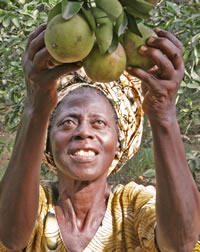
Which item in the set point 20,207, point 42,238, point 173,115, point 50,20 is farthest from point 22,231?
point 50,20

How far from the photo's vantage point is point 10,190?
1441mm

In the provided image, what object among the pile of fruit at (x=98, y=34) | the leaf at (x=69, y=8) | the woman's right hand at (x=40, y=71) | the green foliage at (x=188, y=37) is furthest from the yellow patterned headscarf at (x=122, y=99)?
the leaf at (x=69, y=8)

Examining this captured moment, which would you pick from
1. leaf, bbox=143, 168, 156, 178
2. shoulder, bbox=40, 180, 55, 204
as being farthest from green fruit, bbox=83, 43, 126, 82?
leaf, bbox=143, 168, 156, 178

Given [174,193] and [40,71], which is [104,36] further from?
[174,193]

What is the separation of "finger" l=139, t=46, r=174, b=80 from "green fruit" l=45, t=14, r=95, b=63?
0.54 ft

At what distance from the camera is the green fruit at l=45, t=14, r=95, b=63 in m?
0.99

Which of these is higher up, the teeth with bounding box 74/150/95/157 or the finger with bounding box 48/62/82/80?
the finger with bounding box 48/62/82/80

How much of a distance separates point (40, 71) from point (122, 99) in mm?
790

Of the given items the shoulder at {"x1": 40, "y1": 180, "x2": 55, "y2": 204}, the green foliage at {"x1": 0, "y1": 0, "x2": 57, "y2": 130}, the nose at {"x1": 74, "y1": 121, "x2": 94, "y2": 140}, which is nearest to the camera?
the nose at {"x1": 74, "y1": 121, "x2": 94, "y2": 140}

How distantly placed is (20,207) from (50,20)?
70cm

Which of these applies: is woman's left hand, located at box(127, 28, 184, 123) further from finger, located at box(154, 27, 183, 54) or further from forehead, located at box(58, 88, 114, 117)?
forehead, located at box(58, 88, 114, 117)

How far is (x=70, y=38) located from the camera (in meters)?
0.99

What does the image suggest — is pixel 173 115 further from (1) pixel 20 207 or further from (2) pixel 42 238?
(2) pixel 42 238

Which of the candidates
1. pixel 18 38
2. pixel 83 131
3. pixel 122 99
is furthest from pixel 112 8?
pixel 18 38
